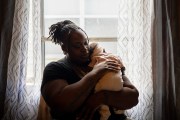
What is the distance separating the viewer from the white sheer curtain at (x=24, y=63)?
2.17 metres

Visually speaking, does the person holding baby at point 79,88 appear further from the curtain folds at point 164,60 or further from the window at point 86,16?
the window at point 86,16

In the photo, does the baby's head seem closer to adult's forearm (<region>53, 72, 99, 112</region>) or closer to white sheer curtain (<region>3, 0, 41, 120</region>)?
adult's forearm (<region>53, 72, 99, 112</region>)

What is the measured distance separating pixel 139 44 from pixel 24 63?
2.89 feet

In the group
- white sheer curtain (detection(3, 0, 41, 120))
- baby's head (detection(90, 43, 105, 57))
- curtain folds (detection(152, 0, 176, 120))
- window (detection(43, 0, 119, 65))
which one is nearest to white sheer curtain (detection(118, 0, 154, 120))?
curtain folds (detection(152, 0, 176, 120))

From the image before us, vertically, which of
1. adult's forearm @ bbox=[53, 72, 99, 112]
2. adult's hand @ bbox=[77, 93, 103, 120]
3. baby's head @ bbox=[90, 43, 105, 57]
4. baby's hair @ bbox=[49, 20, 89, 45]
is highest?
baby's hair @ bbox=[49, 20, 89, 45]

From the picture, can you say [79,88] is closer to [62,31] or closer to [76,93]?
[76,93]

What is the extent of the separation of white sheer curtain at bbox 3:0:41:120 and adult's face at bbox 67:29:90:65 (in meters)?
0.64

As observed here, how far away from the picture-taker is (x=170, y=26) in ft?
7.06

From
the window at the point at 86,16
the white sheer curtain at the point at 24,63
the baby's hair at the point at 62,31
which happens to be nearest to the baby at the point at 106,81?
the baby's hair at the point at 62,31

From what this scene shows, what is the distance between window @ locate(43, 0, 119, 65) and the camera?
96.7 inches

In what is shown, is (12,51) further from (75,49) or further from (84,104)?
(84,104)

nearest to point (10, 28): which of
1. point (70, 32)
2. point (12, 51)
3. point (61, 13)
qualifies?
point (12, 51)

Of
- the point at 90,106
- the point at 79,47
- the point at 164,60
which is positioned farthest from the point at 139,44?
the point at 90,106

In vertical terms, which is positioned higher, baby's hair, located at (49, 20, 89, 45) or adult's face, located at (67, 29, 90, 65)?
baby's hair, located at (49, 20, 89, 45)
